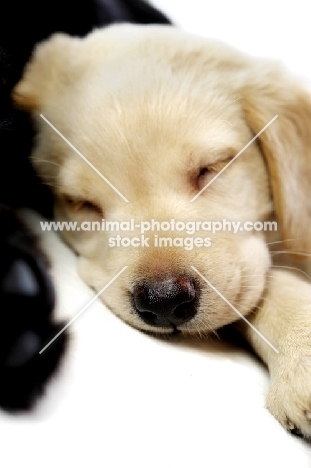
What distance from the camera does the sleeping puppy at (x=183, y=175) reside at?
1111 mm

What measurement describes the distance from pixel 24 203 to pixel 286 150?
60 centimetres

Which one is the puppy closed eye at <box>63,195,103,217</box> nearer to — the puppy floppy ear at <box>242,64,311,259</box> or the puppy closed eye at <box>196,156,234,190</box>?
the puppy closed eye at <box>196,156,234,190</box>

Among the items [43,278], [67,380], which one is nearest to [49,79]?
[43,278]

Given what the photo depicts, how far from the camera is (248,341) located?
122 cm

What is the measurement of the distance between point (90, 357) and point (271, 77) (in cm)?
83

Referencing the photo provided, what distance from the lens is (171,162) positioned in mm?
1214

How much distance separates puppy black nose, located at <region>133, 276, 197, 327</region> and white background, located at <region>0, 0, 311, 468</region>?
5 cm

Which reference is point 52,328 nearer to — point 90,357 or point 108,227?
point 90,357

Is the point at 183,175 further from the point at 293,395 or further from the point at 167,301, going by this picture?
the point at 293,395

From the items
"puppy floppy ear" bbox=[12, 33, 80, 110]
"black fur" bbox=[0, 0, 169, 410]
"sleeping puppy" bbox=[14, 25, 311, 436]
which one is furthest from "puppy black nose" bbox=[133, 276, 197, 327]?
"puppy floppy ear" bbox=[12, 33, 80, 110]

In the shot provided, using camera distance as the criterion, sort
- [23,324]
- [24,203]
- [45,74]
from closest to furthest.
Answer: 1. [23,324]
2. [24,203]
3. [45,74]

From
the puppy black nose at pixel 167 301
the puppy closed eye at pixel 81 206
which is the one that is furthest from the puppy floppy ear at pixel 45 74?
the puppy black nose at pixel 167 301

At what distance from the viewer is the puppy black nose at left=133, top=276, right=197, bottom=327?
1.05 metres

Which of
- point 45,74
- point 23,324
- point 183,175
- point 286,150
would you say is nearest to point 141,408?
point 23,324
